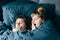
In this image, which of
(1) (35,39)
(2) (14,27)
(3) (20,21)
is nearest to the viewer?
(1) (35,39)

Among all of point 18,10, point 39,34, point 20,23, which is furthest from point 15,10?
point 39,34

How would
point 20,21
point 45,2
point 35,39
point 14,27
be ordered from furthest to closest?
point 45,2 < point 14,27 < point 20,21 < point 35,39

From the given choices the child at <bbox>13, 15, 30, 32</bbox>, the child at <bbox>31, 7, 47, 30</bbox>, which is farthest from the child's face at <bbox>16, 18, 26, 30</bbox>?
the child at <bbox>31, 7, 47, 30</bbox>

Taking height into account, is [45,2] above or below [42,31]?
above

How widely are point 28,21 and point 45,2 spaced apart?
40cm

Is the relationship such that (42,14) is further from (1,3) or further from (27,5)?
(1,3)

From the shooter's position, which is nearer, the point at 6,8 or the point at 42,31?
the point at 42,31

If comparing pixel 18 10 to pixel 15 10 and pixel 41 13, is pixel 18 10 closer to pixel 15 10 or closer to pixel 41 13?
pixel 15 10

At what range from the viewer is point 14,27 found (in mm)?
1657

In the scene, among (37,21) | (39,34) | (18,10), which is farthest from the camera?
(18,10)

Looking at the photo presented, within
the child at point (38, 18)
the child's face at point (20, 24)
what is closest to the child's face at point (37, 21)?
the child at point (38, 18)

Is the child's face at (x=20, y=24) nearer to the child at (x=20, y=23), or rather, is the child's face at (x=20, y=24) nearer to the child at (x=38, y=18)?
the child at (x=20, y=23)

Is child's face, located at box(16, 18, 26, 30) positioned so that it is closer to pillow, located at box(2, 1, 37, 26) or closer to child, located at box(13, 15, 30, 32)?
child, located at box(13, 15, 30, 32)

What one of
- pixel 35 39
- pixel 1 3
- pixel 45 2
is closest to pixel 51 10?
pixel 45 2
